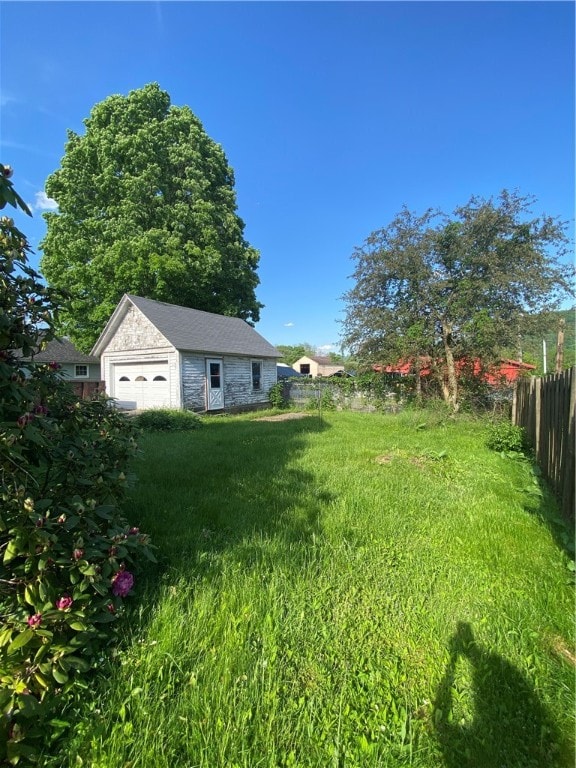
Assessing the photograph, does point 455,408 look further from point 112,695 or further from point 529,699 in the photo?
point 112,695

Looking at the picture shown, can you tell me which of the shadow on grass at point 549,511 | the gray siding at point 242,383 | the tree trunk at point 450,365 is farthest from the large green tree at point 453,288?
the shadow on grass at point 549,511

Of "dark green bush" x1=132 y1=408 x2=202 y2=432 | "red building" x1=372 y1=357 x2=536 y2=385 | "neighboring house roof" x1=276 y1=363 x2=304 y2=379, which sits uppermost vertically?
"red building" x1=372 y1=357 x2=536 y2=385

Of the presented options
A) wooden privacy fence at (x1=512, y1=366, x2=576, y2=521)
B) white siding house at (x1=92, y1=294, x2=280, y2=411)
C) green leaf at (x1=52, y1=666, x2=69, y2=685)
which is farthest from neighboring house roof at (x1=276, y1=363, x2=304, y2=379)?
green leaf at (x1=52, y1=666, x2=69, y2=685)

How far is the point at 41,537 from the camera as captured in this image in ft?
5.20

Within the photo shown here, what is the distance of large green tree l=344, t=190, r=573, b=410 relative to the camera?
1324cm

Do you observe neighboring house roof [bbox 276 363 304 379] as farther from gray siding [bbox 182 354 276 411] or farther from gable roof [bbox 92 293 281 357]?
gable roof [bbox 92 293 281 357]

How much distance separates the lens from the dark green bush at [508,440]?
7223mm

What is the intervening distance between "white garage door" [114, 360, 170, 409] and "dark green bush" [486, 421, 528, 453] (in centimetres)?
1155

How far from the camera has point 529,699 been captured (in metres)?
1.82

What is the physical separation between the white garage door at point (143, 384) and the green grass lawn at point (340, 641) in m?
11.7

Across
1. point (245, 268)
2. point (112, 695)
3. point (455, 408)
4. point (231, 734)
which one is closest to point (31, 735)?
point (112, 695)

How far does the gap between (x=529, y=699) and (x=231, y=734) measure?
1.40 metres

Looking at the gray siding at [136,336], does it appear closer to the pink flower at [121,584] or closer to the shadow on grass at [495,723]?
the pink flower at [121,584]

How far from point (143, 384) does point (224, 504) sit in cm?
1320
